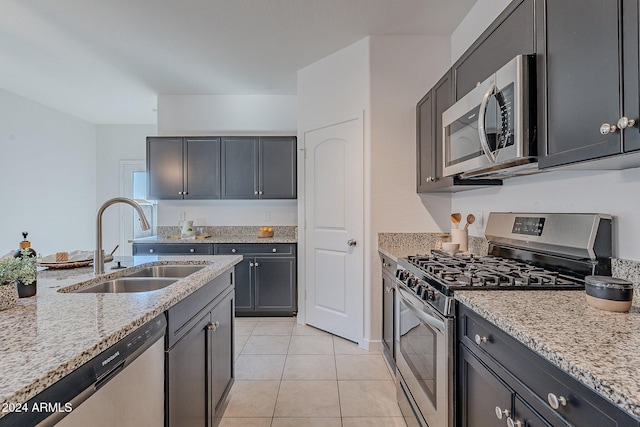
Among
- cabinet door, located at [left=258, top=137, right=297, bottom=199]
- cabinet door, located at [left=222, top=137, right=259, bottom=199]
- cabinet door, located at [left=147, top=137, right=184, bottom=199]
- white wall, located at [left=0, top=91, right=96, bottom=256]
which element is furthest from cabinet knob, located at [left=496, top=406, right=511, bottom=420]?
white wall, located at [left=0, top=91, right=96, bottom=256]

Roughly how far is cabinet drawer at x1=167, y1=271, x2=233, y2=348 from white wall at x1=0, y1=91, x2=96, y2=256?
4370 millimetres

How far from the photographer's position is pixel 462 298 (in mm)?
1242

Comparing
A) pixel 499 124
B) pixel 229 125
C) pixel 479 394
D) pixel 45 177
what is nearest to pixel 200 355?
pixel 479 394

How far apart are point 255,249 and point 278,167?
1047 mm

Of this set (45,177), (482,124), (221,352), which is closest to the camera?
(482,124)

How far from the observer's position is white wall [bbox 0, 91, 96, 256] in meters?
4.41

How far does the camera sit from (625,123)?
91 centimetres

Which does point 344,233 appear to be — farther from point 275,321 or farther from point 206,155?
point 206,155

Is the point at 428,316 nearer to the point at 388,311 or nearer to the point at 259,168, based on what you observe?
the point at 388,311

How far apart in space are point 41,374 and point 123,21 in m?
2.97

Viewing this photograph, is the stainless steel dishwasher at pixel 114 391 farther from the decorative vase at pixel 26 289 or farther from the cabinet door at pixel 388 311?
the cabinet door at pixel 388 311

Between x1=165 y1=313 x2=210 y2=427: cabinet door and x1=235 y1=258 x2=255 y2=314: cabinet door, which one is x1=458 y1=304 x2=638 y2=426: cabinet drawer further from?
x1=235 y1=258 x2=255 y2=314: cabinet door

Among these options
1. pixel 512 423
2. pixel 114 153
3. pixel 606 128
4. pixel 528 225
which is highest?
pixel 114 153

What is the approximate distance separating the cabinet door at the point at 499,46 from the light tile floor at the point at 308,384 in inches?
79.2
